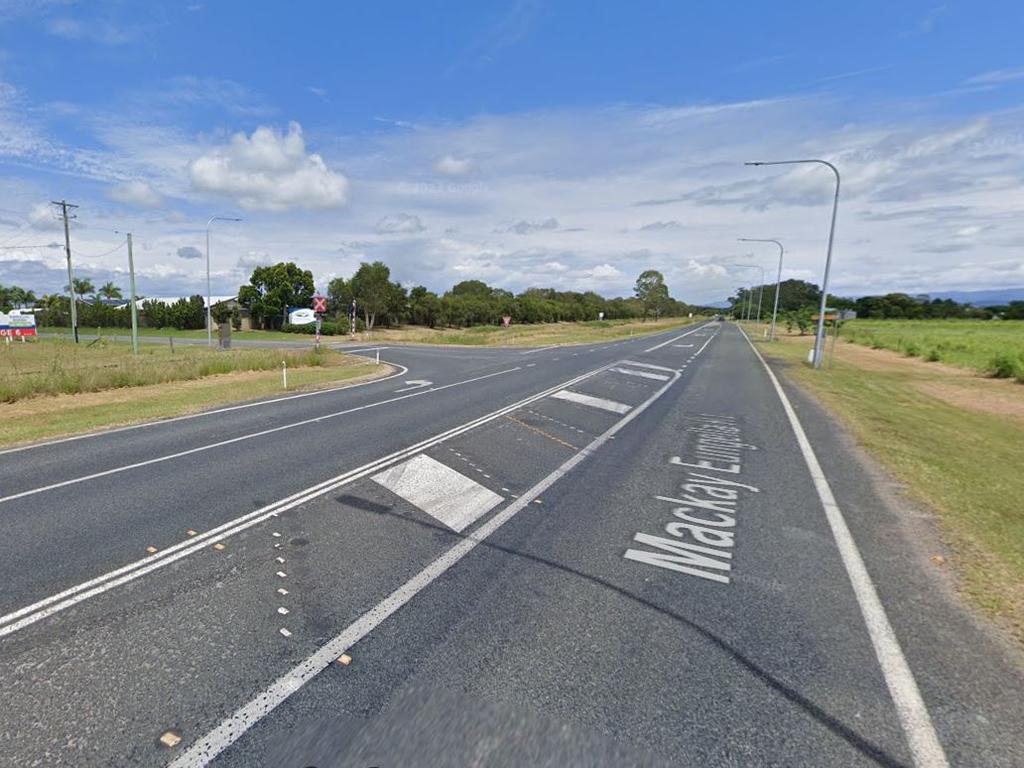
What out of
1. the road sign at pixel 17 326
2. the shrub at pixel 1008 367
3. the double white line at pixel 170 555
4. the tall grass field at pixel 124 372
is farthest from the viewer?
the road sign at pixel 17 326

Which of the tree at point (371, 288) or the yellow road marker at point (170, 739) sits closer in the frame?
the yellow road marker at point (170, 739)

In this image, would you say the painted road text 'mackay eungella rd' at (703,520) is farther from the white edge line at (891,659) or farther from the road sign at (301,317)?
the road sign at (301,317)

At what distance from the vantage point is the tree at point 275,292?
6444 cm

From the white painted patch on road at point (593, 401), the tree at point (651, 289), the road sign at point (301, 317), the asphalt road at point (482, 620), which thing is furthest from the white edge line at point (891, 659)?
the tree at point (651, 289)

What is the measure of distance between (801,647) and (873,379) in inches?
814

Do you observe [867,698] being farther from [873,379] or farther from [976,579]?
[873,379]

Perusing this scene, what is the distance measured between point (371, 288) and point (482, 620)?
2609 inches

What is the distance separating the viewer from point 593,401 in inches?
528

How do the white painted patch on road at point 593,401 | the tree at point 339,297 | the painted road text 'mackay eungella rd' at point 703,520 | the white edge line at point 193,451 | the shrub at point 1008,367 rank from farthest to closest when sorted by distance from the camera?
the tree at point 339,297 < the shrub at point 1008,367 < the white painted patch on road at point 593,401 < the white edge line at point 193,451 < the painted road text 'mackay eungella rd' at point 703,520

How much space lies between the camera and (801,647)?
3.40m

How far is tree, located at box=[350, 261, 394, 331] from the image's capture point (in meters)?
65.8

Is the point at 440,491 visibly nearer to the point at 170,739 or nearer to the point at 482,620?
the point at 482,620

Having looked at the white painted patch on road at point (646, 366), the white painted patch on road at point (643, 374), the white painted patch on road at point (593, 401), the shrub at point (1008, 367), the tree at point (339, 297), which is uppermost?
the tree at point (339, 297)

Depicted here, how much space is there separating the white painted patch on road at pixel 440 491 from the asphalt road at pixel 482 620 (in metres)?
0.05
